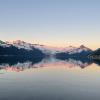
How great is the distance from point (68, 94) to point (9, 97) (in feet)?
27.4

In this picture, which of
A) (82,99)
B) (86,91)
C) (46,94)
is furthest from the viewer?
(86,91)

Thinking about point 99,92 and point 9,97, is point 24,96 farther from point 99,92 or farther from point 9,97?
point 99,92

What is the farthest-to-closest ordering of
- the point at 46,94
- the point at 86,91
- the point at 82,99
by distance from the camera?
the point at 86,91 → the point at 46,94 → the point at 82,99

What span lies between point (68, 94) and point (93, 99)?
16.1 ft

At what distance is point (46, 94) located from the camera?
121 feet

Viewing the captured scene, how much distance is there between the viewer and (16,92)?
38062 mm

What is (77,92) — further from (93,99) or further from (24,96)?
(24,96)

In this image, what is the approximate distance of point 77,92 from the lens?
39031 mm

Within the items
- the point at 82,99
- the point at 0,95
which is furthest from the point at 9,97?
the point at 82,99

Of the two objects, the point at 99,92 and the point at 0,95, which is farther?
the point at 99,92

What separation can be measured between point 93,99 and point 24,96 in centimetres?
852

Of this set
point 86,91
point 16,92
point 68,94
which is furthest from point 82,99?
point 16,92

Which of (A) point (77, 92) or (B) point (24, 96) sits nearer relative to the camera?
(B) point (24, 96)

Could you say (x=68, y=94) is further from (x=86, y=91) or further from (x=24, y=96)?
(x=24, y=96)
